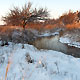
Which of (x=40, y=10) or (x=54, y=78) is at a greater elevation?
(x=40, y=10)

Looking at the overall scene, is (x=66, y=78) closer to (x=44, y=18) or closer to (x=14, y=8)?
(x=44, y=18)

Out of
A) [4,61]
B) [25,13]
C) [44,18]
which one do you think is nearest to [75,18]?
[44,18]

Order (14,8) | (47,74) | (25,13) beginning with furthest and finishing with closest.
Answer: (14,8) → (25,13) → (47,74)

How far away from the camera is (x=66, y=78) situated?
3.16 meters

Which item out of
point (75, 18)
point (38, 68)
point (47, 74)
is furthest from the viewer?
point (75, 18)

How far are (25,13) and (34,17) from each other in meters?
0.76

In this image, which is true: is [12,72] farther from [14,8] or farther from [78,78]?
[14,8]

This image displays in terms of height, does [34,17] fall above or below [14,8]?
below

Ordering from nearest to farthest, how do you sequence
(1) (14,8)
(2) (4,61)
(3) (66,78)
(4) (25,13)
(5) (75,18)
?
(3) (66,78)
(2) (4,61)
(4) (25,13)
(1) (14,8)
(5) (75,18)

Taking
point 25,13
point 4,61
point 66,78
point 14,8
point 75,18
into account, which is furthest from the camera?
point 75,18

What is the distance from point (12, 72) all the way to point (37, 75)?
690 millimetres

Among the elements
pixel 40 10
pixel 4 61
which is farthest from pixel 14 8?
pixel 4 61

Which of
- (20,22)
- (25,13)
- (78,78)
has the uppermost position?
(25,13)

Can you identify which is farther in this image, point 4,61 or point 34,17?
point 34,17
